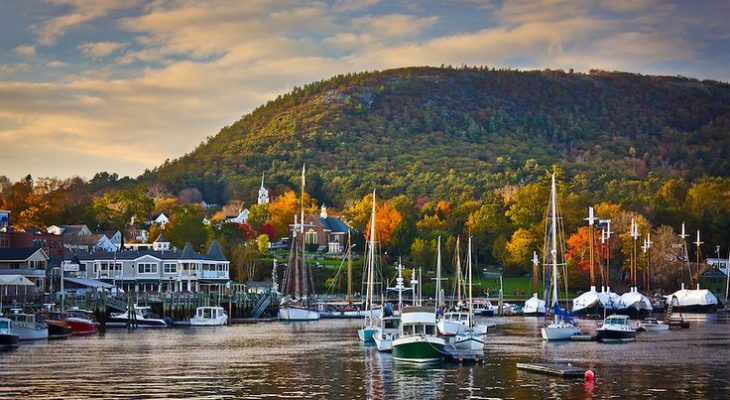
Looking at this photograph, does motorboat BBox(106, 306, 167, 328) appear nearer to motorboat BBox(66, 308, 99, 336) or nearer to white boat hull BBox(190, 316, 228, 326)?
white boat hull BBox(190, 316, 228, 326)

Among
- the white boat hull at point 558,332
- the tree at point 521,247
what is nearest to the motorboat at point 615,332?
the white boat hull at point 558,332

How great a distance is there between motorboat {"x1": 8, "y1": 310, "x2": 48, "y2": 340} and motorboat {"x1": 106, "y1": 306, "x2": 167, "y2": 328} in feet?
63.4

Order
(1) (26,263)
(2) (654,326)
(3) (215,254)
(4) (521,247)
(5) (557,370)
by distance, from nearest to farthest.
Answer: (5) (557,370) → (2) (654,326) → (1) (26,263) → (3) (215,254) → (4) (521,247)

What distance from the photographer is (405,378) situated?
64438 millimetres

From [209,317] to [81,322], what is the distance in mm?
21068

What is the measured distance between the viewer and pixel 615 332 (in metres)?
98.4

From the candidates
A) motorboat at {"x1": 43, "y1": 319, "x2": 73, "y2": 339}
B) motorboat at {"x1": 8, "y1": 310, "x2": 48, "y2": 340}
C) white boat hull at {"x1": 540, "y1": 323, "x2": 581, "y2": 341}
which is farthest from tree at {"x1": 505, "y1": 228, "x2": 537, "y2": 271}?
motorboat at {"x1": 8, "y1": 310, "x2": 48, "y2": 340}

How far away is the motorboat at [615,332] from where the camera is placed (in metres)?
98.3

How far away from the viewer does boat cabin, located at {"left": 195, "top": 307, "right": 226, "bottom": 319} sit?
125m

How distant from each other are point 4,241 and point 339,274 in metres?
46.6

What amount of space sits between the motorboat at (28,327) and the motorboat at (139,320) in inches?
761


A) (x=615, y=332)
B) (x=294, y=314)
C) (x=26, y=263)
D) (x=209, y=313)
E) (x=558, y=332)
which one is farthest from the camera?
(x=294, y=314)

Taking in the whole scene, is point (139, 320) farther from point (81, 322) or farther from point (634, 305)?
point (634, 305)

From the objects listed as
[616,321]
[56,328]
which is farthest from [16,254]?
[616,321]
